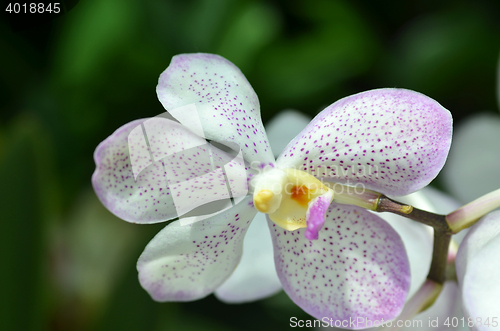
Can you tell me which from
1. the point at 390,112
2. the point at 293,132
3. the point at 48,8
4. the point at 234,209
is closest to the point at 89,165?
the point at 48,8

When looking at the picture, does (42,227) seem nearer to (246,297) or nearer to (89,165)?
(89,165)

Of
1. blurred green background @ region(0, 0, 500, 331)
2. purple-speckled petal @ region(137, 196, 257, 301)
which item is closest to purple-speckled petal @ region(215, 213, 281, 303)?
purple-speckled petal @ region(137, 196, 257, 301)

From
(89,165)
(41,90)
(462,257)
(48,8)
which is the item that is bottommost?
(89,165)

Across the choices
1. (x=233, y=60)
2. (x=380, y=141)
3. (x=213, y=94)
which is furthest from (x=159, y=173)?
(x=233, y=60)

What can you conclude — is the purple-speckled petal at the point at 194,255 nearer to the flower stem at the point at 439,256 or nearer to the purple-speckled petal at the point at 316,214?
the purple-speckled petal at the point at 316,214

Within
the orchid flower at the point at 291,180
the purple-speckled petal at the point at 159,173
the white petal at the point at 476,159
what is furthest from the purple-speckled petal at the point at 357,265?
the white petal at the point at 476,159

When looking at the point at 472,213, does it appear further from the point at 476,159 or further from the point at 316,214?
the point at 476,159

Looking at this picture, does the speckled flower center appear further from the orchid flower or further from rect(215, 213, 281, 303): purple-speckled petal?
rect(215, 213, 281, 303): purple-speckled petal
